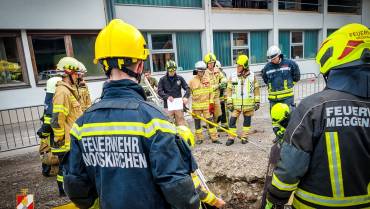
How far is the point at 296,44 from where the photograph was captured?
16875 millimetres

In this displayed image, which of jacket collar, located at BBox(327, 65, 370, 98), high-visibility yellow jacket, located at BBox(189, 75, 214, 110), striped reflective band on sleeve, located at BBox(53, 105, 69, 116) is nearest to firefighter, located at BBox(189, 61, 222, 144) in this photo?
high-visibility yellow jacket, located at BBox(189, 75, 214, 110)

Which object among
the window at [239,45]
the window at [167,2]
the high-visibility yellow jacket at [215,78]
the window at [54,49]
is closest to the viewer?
the high-visibility yellow jacket at [215,78]

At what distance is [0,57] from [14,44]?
23.9 inches

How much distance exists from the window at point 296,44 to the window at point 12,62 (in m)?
14.5

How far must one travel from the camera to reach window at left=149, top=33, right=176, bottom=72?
38.2ft

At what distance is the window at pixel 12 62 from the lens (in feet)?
28.2

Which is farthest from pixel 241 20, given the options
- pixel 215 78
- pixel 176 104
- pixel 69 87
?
pixel 69 87

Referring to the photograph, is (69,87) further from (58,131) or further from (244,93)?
(244,93)

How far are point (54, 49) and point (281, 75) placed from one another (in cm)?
781

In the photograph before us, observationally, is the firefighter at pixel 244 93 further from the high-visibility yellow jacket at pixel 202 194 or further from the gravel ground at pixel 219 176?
the high-visibility yellow jacket at pixel 202 194

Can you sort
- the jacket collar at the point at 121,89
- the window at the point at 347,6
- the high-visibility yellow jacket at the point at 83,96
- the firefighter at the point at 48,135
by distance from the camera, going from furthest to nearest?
1. the window at the point at 347,6
2. the high-visibility yellow jacket at the point at 83,96
3. the firefighter at the point at 48,135
4. the jacket collar at the point at 121,89

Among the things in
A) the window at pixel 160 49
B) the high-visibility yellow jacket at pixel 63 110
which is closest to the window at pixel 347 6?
the window at pixel 160 49

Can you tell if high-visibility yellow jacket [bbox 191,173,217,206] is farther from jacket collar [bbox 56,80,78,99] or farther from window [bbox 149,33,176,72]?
window [bbox 149,33,176,72]

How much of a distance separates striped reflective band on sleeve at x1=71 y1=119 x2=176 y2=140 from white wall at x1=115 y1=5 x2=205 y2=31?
31.4 feet
